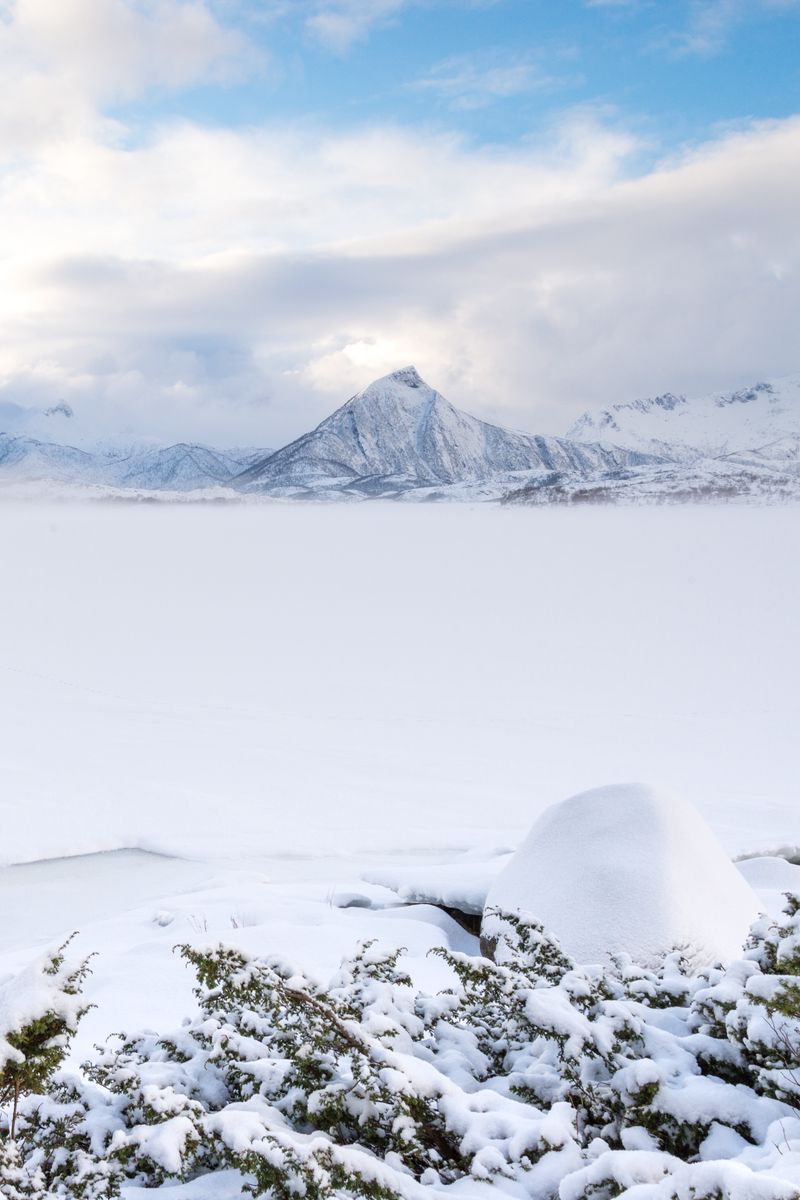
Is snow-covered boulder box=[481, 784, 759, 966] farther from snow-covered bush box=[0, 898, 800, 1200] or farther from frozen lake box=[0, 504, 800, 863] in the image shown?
frozen lake box=[0, 504, 800, 863]

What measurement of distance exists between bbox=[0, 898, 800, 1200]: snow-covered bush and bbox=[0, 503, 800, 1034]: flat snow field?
8.23 feet

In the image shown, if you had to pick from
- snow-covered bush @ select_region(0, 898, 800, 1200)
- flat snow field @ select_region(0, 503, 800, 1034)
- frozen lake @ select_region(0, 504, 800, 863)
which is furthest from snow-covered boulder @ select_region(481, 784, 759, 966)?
frozen lake @ select_region(0, 504, 800, 863)

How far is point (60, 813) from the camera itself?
37.1 ft

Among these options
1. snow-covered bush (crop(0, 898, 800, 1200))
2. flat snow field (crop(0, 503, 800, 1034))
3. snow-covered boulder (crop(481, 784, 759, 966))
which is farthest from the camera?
flat snow field (crop(0, 503, 800, 1034))

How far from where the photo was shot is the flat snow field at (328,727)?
9016mm

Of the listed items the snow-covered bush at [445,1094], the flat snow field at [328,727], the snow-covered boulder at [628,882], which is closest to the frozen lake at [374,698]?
→ the flat snow field at [328,727]

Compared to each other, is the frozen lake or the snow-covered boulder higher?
the snow-covered boulder

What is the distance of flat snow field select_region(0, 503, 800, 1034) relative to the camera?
9016 millimetres

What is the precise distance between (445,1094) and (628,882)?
10.3 feet

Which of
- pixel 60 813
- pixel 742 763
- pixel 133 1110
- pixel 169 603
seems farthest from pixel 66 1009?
pixel 169 603

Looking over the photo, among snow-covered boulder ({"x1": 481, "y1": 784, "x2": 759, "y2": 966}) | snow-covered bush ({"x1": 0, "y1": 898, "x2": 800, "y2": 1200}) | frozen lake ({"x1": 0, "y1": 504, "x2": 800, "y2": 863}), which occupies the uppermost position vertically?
snow-covered bush ({"x1": 0, "y1": 898, "x2": 800, "y2": 1200})

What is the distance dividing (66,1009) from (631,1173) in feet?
4.95

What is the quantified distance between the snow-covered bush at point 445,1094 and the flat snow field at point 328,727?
8.23ft

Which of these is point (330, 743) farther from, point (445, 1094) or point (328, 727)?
point (445, 1094)
